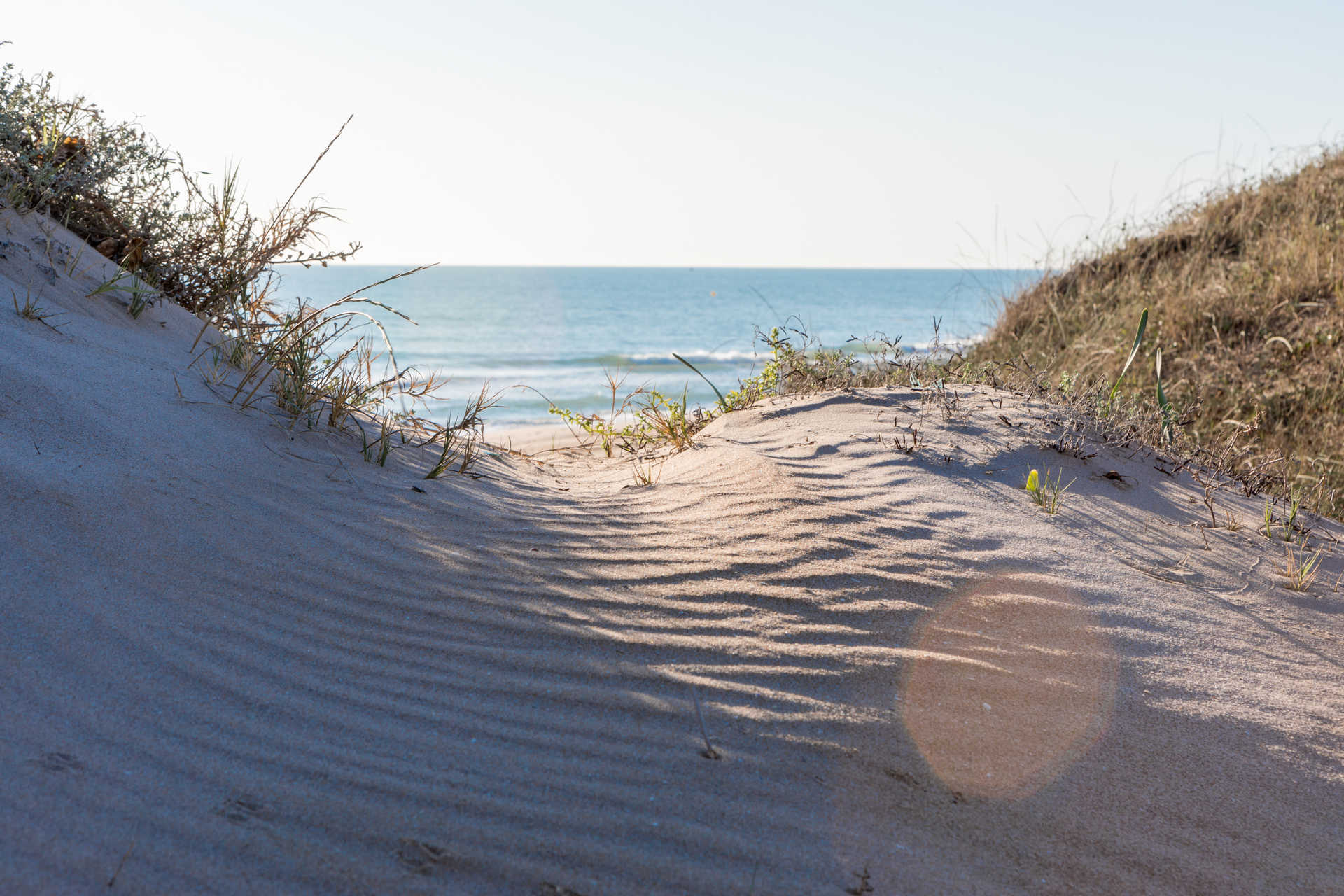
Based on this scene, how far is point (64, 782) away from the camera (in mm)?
1684

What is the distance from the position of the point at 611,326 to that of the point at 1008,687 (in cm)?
3887

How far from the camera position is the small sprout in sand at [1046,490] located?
364cm

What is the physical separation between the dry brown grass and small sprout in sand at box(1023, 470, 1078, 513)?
1668 mm

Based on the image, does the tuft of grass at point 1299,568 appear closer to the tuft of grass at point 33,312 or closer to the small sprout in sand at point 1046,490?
the small sprout in sand at point 1046,490

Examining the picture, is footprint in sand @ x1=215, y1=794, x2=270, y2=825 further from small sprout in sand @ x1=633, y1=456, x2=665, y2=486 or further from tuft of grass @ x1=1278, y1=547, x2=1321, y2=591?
tuft of grass @ x1=1278, y1=547, x2=1321, y2=591

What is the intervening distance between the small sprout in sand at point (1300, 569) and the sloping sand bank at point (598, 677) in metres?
0.11

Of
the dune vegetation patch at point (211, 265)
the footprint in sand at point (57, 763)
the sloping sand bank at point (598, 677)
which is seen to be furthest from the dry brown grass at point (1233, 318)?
the footprint in sand at point (57, 763)

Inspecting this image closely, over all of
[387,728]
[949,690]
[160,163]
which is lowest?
[387,728]

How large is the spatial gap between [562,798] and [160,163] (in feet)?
14.4

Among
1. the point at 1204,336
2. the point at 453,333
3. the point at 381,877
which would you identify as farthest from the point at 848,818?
the point at 453,333

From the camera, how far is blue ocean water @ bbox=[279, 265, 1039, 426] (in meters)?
14.1

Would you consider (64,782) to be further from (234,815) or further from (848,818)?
(848,818)

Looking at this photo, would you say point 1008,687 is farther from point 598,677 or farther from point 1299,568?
point 1299,568

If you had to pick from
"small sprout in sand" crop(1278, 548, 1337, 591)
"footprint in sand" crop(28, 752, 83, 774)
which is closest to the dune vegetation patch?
"footprint in sand" crop(28, 752, 83, 774)
